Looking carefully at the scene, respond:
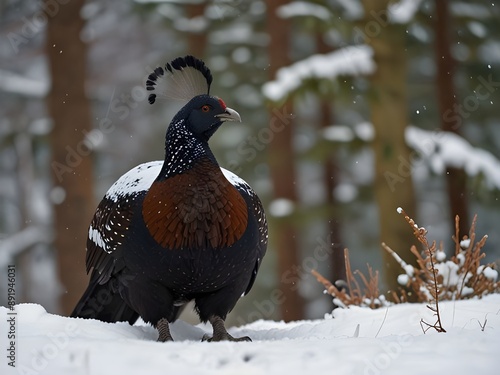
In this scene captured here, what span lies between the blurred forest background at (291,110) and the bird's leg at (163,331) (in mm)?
4921

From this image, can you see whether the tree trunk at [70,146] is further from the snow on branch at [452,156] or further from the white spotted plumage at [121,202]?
the white spotted plumage at [121,202]

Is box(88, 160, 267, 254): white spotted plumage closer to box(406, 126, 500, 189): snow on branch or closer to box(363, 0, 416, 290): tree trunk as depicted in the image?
box(363, 0, 416, 290): tree trunk

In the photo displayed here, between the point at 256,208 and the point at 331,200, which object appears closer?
the point at 256,208

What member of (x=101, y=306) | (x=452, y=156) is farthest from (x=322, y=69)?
(x=101, y=306)

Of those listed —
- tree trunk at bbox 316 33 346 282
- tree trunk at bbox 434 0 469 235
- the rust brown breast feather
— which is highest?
the rust brown breast feather

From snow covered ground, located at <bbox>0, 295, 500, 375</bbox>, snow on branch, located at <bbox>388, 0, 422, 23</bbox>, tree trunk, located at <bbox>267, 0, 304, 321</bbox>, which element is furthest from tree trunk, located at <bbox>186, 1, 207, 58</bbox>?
snow covered ground, located at <bbox>0, 295, 500, 375</bbox>

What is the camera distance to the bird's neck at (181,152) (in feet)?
13.6

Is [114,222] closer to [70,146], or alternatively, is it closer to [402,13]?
[70,146]

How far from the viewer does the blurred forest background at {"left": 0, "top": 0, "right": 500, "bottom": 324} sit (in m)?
9.60

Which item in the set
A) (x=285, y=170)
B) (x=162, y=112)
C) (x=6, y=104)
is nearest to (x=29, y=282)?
(x=6, y=104)

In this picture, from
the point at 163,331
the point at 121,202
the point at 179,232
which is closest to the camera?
the point at 179,232

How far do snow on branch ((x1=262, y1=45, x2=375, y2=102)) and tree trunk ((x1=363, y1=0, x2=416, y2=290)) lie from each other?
191 mm

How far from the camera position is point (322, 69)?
373 inches

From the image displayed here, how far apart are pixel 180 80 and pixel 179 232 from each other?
1093mm
